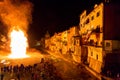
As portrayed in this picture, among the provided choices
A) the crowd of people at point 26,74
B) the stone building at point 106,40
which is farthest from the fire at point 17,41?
the stone building at point 106,40

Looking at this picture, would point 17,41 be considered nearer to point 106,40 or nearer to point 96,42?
point 96,42

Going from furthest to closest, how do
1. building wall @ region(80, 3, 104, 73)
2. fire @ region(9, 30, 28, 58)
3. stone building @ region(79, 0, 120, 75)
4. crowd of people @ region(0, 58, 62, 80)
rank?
fire @ region(9, 30, 28, 58) → building wall @ region(80, 3, 104, 73) → stone building @ region(79, 0, 120, 75) → crowd of people @ region(0, 58, 62, 80)

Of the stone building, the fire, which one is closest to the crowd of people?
the stone building

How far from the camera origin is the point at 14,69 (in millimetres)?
38688

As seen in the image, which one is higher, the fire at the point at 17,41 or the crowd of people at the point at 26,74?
the fire at the point at 17,41

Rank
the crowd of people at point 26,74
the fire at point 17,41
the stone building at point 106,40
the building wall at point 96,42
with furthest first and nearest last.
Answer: the fire at point 17,41, the building wall at point 96,42, the stone building at point 106,40, the crowd of people at point 26,74

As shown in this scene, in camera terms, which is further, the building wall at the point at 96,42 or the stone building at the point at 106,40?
the building wall at the point at 96,42

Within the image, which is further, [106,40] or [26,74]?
[106,40]

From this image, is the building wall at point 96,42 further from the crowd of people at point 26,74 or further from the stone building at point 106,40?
the crowd of people at point 26,74

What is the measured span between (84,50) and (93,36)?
6452 mm

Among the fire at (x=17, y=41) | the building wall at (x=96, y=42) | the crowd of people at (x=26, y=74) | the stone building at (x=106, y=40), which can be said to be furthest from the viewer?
the fire at (x=17, y=41)

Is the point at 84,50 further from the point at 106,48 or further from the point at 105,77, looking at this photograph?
the point at 105,77

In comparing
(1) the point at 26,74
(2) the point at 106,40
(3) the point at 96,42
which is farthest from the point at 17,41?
(2) the point at 106,40

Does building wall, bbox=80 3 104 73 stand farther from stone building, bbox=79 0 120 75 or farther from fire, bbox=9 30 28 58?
fire, bbox=9 30 28 58
